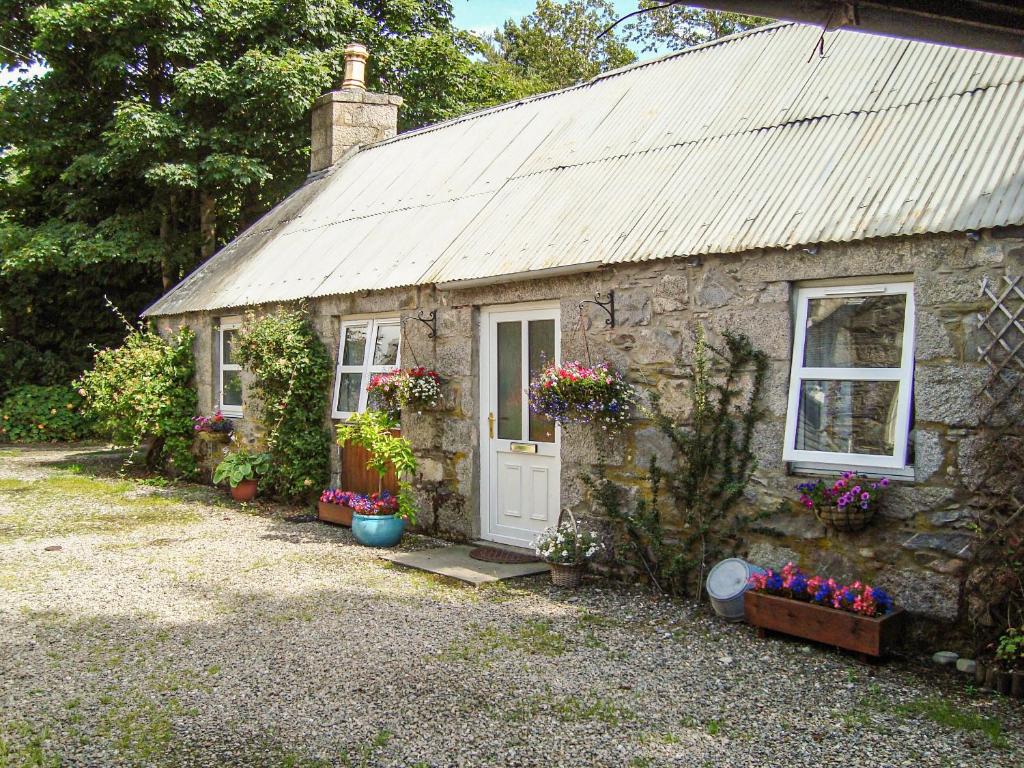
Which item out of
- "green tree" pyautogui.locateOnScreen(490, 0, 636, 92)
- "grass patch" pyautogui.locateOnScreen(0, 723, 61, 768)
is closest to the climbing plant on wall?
"grass patch" pyautogui.locateOnScreen(0, 723, 61, 768)

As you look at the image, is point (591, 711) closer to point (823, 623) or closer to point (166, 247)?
point (823, 623)

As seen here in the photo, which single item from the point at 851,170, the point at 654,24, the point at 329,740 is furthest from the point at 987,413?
the point at 654,24

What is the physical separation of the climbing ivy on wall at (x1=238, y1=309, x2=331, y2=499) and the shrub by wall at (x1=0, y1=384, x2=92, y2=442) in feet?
32.8

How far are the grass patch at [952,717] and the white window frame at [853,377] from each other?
1.50 meters

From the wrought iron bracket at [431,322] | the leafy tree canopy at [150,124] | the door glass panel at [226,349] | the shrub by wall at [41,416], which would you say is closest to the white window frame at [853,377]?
the wrought iron bracket at [431,322]

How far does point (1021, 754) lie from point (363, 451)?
24.2ft

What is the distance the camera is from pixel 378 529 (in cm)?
854

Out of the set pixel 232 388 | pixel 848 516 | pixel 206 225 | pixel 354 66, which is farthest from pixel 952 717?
pixel 206 225

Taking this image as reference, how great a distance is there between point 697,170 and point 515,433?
A: 9.32ft

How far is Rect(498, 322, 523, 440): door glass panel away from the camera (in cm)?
830

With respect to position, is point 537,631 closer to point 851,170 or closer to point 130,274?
point 851,170

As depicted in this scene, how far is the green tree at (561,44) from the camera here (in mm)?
32750

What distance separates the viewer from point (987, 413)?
17.0 feet

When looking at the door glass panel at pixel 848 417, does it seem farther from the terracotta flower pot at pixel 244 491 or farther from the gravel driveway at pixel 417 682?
the terracotta flower pot at pixel 244 491
